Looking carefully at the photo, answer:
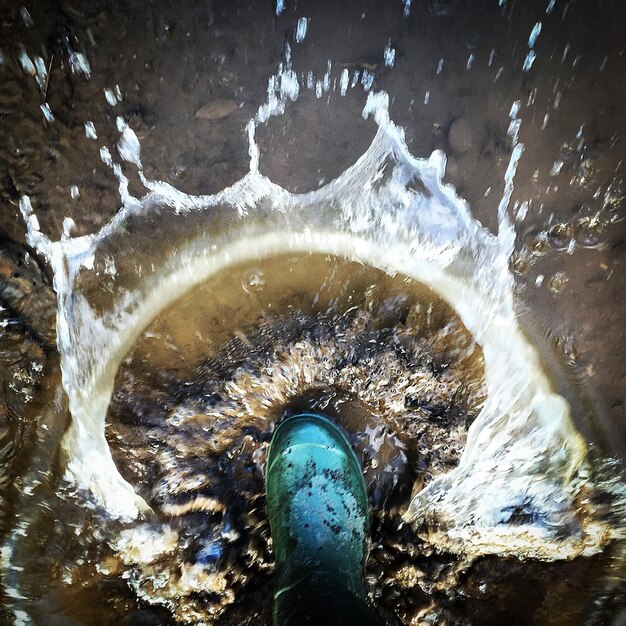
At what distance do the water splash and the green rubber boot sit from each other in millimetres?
577

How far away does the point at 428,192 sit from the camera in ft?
7.52

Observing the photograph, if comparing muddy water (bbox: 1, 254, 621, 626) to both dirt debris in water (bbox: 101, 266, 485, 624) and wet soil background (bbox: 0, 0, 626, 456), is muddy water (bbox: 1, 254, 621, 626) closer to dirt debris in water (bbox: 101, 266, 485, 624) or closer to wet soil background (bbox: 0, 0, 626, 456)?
dirt debris in water (bbox: 101, 266, 485, 624)

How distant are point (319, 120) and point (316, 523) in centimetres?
180

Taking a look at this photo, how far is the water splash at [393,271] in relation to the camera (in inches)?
86.9

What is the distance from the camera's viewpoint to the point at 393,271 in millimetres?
2318

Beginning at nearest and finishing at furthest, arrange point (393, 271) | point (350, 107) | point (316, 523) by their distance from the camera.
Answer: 1. point (316, 523)
2. point (350, 107)
3. point (393, 271)

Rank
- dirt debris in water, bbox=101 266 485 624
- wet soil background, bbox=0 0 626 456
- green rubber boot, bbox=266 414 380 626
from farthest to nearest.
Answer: dirt debris in water, bbox=101 266 485 624
wet soil background, bbox=0 0 626 456
green rubber boot, bbox=266 414 380 626

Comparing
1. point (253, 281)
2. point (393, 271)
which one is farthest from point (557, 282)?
point (253, 281)

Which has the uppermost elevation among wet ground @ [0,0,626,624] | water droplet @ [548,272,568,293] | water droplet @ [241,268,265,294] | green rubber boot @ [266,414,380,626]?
wet ground @ [0,0,626,624]

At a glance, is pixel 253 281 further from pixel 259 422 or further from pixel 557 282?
pixel 557 282

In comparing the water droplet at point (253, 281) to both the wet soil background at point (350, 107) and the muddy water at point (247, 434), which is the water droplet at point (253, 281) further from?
the wet soil background at point (350, 107)

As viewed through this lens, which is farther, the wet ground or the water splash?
the water splash

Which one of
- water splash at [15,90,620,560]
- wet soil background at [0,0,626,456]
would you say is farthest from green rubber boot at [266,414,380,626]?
wet soil background at [0,0,626,456]

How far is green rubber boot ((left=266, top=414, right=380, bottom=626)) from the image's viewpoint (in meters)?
1.24
